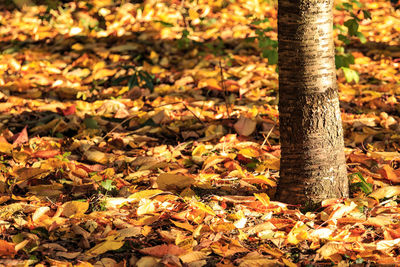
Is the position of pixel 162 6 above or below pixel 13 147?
above

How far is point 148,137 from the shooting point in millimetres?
3262

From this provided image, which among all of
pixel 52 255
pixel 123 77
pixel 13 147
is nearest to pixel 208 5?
pixel 123 77

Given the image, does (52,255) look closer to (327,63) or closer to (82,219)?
(82,219)

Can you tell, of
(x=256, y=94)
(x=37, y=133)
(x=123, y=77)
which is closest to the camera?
(x=37, y=133)

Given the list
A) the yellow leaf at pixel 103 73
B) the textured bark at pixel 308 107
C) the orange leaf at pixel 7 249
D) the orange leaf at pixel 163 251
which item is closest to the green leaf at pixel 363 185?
the textured bark at pixel 308 107

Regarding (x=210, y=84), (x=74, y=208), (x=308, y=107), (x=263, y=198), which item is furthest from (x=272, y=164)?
(x=210, y=84)

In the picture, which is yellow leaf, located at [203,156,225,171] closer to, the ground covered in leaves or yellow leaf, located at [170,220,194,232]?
the ground covered in leaves

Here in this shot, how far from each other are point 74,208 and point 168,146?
0.95m

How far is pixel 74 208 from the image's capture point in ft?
7.66

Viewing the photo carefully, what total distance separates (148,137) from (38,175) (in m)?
0.76

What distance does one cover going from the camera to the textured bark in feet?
7.29

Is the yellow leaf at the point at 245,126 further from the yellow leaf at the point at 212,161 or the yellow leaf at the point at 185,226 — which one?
the yellow leaf at the point at 185,226

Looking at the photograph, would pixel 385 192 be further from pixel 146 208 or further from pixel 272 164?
pixel 146 208

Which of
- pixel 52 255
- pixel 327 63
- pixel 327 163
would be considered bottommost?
pixel 52 255
